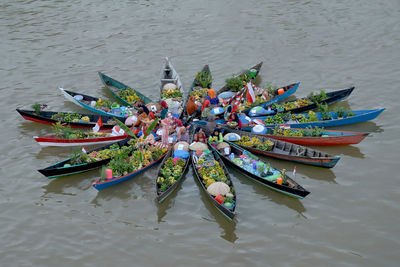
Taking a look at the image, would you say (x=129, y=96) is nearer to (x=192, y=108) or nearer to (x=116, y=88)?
(x=116, y=88)

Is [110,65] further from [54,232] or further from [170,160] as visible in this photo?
[54,232]

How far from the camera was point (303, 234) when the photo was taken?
11.6 m

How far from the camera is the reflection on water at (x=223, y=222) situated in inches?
458

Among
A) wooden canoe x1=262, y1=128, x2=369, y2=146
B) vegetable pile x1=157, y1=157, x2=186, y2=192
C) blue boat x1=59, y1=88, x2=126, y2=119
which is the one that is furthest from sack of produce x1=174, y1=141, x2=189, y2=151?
blue boat x1=59, y1=88, x2=126, y2=119

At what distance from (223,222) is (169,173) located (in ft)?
8.45

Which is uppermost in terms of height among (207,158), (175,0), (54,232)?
(175,0)

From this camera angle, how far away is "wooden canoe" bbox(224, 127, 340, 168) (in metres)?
13.4

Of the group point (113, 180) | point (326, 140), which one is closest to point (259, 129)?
point (326, 140)

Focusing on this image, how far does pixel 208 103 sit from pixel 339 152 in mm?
5869

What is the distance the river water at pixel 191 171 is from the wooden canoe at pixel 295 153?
1.51 ft

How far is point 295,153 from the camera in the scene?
1435 centimetres

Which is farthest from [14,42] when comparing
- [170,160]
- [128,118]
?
[170,160]

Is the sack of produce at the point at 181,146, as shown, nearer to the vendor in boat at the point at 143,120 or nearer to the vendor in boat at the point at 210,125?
the vendor in boat at the point at 210,125

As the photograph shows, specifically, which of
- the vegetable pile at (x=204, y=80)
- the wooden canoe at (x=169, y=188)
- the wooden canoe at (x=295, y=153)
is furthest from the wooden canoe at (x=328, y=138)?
the vegetable pile at (x=204, y=80)
